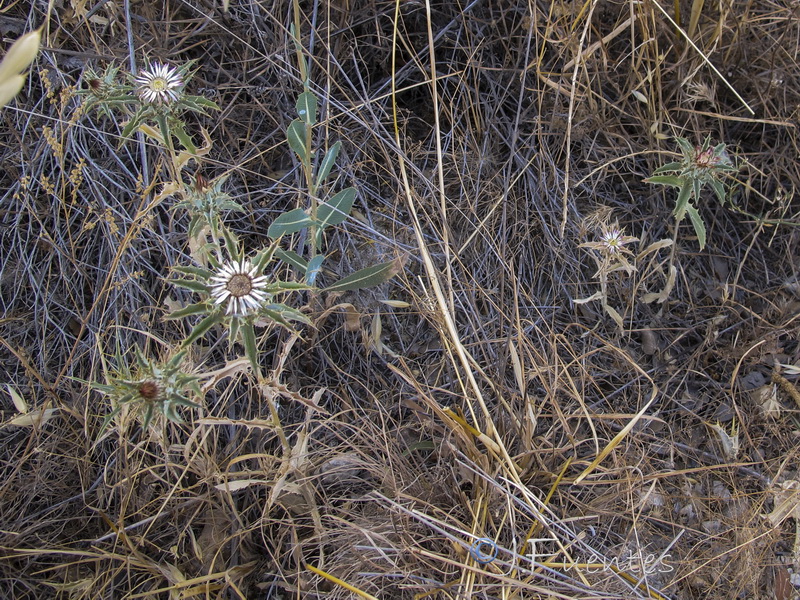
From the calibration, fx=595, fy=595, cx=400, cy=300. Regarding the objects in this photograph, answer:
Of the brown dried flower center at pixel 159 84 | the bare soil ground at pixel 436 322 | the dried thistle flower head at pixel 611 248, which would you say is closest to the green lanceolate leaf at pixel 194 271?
the brown dried flower center at pixel 159 84

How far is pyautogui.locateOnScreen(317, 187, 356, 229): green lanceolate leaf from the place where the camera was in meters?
1.88

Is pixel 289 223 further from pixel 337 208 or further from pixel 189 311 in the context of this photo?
pixel 189 311

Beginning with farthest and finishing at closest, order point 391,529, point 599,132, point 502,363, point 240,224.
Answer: point 599,132 → point 240,224 → point 502,363 → point 391,529

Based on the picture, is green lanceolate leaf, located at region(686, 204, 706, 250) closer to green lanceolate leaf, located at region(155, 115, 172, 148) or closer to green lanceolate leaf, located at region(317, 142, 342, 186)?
green lanceolate leaf, located at region(317, 142, 342, 186)

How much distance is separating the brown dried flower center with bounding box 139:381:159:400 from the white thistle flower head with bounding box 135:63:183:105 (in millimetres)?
712

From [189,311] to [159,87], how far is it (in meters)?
0.65

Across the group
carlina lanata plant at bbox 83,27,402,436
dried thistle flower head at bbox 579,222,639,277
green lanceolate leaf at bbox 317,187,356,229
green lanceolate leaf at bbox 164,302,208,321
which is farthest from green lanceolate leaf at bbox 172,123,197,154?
dried thistle flower head at bbox 579,222,639,277

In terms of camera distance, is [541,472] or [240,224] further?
[240,224]

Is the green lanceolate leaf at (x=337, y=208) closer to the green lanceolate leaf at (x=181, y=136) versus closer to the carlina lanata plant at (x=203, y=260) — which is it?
the carlina lanata plant at (x=203, y=260)

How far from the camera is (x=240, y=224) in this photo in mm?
2219

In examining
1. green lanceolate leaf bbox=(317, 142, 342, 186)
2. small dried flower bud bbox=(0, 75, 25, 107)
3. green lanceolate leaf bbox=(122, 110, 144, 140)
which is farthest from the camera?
green lanceolate leaf bbox=(317, 142, 342, 186)

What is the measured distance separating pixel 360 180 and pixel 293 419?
92cm

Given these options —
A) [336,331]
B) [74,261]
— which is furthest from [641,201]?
[74,261]

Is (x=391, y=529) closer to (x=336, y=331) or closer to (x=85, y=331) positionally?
(x=336, y=331)
